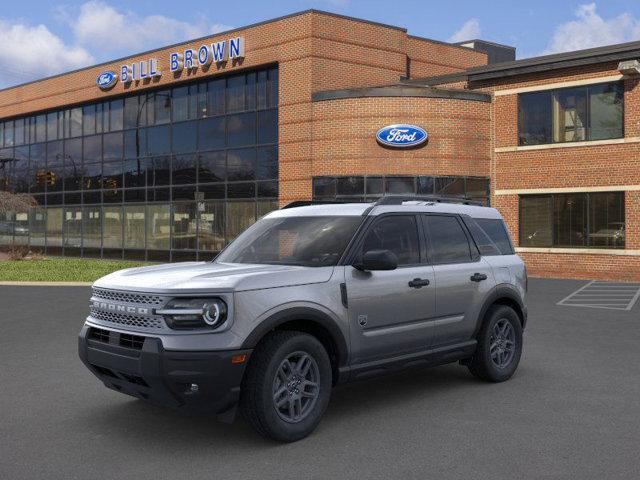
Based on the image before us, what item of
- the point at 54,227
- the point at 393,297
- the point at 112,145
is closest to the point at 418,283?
the point at 393,297

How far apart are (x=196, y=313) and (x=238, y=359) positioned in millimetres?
450

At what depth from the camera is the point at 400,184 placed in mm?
24016

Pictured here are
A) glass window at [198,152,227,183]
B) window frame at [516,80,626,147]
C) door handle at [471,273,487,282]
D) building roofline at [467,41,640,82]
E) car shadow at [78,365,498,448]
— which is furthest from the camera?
glass window at [198,152,227,183]

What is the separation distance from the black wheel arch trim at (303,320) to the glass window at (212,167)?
23.5 m

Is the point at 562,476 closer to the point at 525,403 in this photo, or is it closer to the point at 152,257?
the point at 525,403

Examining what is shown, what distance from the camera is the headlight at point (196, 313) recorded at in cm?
499

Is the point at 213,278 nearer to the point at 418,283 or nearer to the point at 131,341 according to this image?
the point at 131,341

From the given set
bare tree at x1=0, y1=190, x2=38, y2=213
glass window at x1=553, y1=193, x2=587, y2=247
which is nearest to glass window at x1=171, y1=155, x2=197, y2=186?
bare tree at x1=0, y1=190, x2=38, y2=213

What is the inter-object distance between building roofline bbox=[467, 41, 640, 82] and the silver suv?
16814mm

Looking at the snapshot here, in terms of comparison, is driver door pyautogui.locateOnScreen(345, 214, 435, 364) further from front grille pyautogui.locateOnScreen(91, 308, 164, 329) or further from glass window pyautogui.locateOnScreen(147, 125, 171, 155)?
glass window pyautogui.locateOnScreen(147, 125, 171, 155)

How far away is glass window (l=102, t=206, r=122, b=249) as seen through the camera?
33312mm

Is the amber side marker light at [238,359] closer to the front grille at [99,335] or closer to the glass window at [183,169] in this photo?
the front grille at [99,335]

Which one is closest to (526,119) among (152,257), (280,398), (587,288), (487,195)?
(487,195)

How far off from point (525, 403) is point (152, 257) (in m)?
27.0
